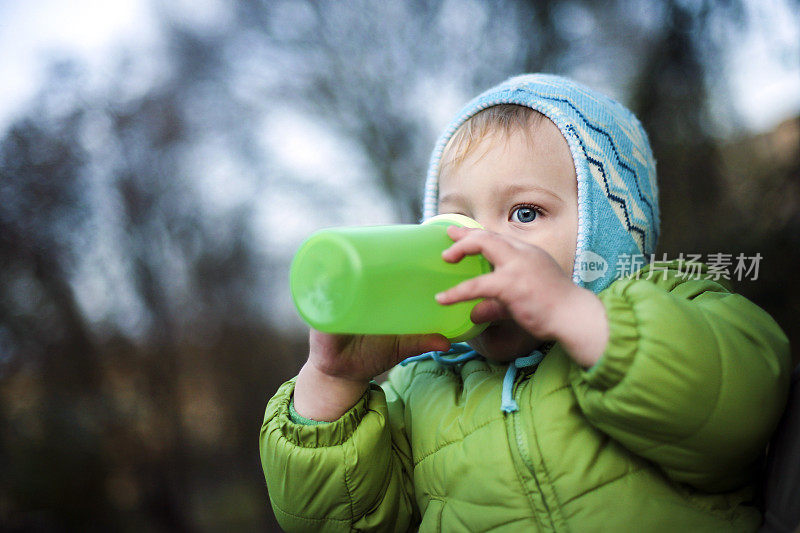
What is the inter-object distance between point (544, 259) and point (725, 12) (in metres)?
1.46

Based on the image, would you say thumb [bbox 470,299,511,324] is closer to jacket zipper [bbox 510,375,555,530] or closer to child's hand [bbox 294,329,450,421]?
child's hand [bbox 294,329,450,421]

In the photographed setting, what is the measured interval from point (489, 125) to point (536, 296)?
0.42 metres

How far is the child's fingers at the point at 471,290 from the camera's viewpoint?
0.59m

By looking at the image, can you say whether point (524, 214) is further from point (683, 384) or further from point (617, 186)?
point (683, 384)

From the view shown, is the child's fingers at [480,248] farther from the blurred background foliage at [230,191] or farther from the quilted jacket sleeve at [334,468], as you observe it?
the blurred background foliage at [230,191]

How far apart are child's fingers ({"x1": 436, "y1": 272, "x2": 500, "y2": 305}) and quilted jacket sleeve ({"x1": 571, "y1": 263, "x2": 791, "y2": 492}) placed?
0.44 ft

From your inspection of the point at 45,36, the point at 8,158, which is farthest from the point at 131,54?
the point at 8,158

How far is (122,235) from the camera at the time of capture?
1672 millimetres

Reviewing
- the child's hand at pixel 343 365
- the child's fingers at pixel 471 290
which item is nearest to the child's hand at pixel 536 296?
the child's fingers at pixel 471 290

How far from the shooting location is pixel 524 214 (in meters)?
0.84

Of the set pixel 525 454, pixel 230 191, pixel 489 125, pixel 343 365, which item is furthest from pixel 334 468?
pixel 230 191

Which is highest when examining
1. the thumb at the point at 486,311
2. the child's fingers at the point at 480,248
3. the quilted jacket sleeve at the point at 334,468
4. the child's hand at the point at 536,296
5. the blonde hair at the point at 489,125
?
the blonde hair at the point at 489,125

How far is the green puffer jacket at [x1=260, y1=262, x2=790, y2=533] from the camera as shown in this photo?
59cm

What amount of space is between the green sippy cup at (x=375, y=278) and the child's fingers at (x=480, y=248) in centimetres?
1
